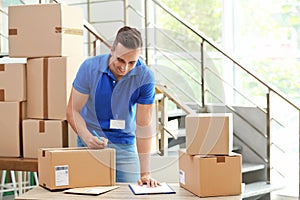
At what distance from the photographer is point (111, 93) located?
9.14 ft

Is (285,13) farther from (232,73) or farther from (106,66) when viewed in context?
(106,66)

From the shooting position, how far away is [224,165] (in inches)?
95.0

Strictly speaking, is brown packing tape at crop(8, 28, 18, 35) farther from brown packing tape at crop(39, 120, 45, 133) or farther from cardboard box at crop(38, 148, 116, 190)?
cardboard box at crop(38, 148, 116, 190)

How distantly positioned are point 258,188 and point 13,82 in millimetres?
1851

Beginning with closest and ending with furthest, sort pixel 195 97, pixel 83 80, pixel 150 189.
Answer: pixel 150 189, pixel 83 80, pixel 195 97

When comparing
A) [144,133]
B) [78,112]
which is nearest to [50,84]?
[78,112]

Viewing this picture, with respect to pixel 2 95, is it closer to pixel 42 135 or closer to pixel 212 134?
pixel 42 135

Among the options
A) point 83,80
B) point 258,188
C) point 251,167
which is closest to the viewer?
point 83,80

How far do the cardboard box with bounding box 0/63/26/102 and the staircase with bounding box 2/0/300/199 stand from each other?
59cm

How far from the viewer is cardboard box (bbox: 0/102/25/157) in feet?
11.5

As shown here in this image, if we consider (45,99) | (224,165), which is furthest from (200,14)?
(224,165)

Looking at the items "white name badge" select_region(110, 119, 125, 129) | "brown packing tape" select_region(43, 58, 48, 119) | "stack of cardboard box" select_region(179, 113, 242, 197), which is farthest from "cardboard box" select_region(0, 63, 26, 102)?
"stack of cardboard box" select_region(179, 113, 242, 197)

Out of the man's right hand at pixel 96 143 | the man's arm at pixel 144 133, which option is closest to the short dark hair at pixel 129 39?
the man's arm at pixel 144 133

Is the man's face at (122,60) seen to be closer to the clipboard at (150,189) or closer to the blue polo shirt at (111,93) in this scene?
the blue polo shirt at (111,93)
